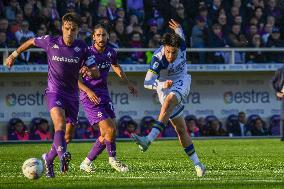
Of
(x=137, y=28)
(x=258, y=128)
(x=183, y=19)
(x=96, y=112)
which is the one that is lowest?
(x=258, y=128)

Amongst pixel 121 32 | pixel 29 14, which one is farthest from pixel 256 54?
pixel 29 14

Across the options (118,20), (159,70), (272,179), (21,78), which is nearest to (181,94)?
(159,70)

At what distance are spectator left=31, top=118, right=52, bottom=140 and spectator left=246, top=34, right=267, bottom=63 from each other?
7.42 meters

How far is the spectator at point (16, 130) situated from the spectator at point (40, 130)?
0.25 m

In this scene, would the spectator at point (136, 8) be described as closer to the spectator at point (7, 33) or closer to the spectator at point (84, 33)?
the spectator at point (84, 33)

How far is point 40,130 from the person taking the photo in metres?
27.7

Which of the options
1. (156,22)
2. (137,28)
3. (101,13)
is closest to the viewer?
(101,13)

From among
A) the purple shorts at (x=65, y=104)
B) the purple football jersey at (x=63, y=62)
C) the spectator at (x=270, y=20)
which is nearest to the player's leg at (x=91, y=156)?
the purple shorts at (x=65, y=104)

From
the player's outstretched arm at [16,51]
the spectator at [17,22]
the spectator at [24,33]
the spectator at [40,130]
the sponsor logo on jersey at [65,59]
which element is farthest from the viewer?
the spectator at [40,130]

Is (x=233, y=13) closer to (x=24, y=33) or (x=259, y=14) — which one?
(x=259, y=14)

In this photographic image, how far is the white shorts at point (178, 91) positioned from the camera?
41.8 feet

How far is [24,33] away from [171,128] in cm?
631

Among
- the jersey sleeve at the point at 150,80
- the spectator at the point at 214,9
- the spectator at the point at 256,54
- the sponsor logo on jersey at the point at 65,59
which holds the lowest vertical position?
the jersey sleeve at the point at 150,80

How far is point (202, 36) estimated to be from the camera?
28.8 metres
